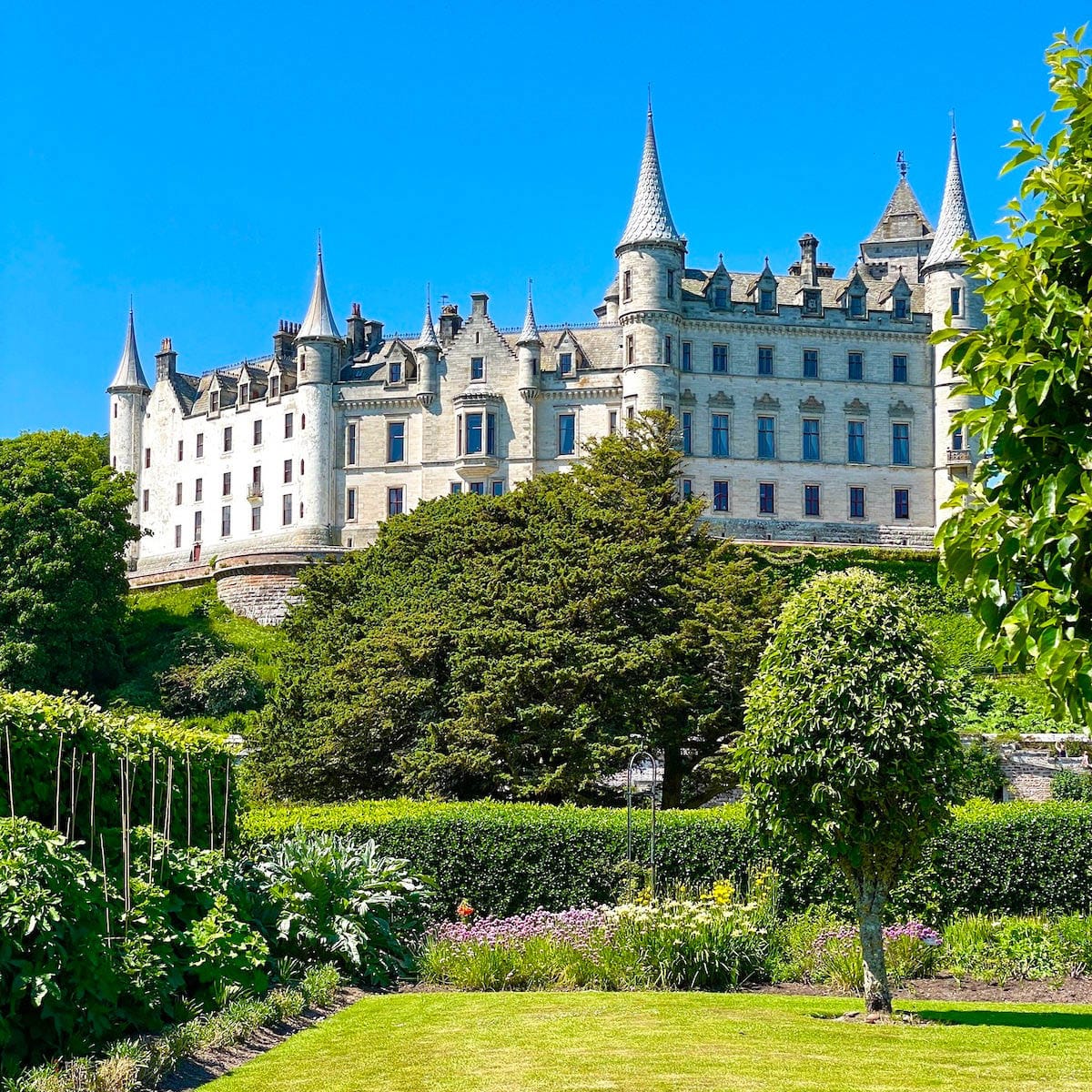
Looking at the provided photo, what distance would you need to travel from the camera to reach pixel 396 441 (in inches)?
2808

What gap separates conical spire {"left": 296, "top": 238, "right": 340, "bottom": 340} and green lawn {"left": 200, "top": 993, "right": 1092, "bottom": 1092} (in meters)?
58.2

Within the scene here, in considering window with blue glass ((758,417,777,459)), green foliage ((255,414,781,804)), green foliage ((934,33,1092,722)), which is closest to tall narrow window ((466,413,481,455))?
window with blue glass ((758,417,777,459))

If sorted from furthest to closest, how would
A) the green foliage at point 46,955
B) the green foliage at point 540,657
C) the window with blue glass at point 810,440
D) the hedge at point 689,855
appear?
the window with blue glass at point 810,440, the green foliage at point 540,657, the hedge at point 689,855, the green foliage at point 46,955

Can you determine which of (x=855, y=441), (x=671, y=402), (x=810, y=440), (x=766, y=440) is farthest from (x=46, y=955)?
(x=855, y=441)

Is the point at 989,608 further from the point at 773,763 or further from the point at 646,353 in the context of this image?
the point at 646,353

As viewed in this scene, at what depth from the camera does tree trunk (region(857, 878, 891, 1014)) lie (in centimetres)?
1582

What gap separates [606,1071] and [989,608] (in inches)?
259

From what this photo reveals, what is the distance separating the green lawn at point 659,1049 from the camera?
39.7 ft

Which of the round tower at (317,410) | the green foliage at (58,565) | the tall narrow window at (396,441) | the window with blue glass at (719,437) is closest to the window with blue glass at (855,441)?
the window with blue glass at (719,437)

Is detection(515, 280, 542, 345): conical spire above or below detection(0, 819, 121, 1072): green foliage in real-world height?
above

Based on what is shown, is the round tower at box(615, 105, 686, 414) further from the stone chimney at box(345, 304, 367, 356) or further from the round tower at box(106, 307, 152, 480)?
the round tower at box(106, 307, 152, 480)

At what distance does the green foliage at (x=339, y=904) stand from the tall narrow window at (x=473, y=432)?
48.8 m

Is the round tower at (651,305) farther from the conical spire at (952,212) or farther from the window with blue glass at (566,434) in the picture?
the conical spire at (952,212)

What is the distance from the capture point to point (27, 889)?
11516 mm
